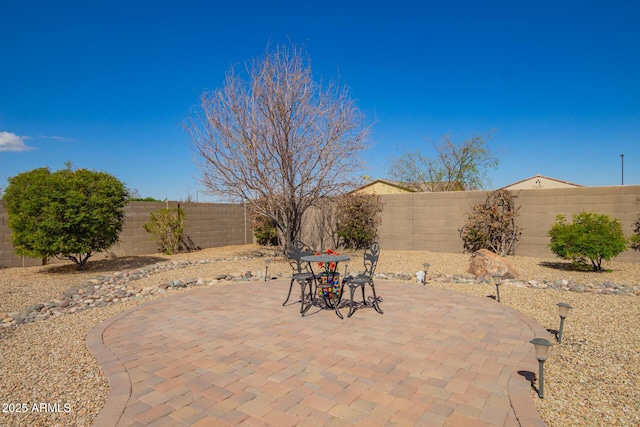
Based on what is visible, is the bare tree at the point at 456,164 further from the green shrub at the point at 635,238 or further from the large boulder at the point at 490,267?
the large boulder at the point at 490,267

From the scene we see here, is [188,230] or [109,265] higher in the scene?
[188,230]

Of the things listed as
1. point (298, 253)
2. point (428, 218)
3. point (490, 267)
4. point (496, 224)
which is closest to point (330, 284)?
point (298, 253)

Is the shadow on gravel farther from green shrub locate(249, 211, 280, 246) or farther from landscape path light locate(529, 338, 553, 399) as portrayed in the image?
landscape path light locate(529, 338, 553, 399)

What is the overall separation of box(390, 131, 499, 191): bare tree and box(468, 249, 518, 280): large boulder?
58.2ft

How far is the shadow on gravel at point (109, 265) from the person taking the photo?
9.40 m

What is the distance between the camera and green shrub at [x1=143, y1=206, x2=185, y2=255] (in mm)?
12828

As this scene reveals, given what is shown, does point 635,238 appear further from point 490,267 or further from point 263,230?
point 263,230

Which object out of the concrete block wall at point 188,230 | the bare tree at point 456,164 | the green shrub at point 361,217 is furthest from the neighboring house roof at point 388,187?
the green shrub at point 361,217

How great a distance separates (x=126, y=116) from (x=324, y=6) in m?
8.80

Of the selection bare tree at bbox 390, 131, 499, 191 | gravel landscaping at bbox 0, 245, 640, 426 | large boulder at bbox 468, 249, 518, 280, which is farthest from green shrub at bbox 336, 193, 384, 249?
bare tree at bbox 390, 131, 499, 191

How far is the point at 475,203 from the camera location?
37.2 ft

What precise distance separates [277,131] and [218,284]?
443 cm

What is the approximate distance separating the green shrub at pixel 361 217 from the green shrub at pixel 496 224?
3091 mm

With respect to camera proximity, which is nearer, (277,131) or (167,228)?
(277,131)
